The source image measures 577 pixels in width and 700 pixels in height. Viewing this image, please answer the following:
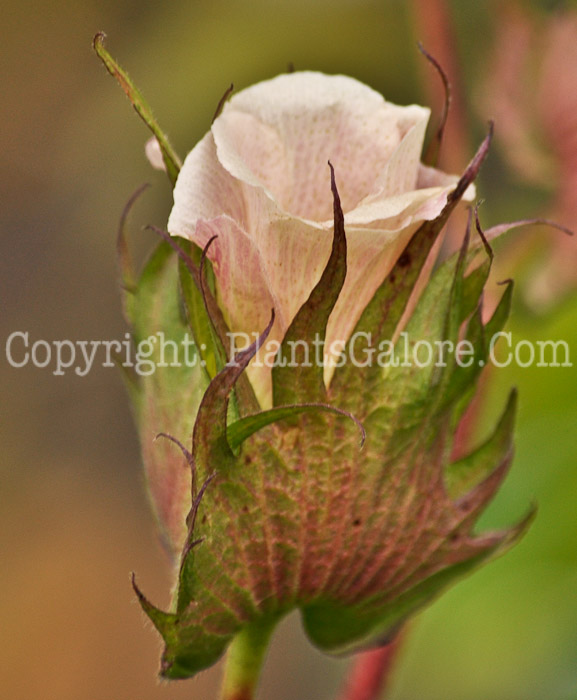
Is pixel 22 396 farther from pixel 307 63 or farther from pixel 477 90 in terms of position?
pixel 477 90

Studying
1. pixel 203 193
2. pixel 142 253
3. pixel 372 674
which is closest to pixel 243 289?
pixel 203 193

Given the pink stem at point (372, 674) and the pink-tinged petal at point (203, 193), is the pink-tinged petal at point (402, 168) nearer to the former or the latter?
the pink-tinged petal at point (203, 193)

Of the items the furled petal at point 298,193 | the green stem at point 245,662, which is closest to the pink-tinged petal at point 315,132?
the furled petal at point 298,193

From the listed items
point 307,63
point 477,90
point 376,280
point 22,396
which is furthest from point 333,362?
point 22,396

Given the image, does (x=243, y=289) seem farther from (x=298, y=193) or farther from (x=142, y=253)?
(x=142, y=253)

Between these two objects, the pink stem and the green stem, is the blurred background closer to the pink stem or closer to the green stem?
the pink stem

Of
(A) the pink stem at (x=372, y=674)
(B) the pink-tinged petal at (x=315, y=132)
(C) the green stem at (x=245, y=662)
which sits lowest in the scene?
(A) the pink stem at (x=372, y=674)
